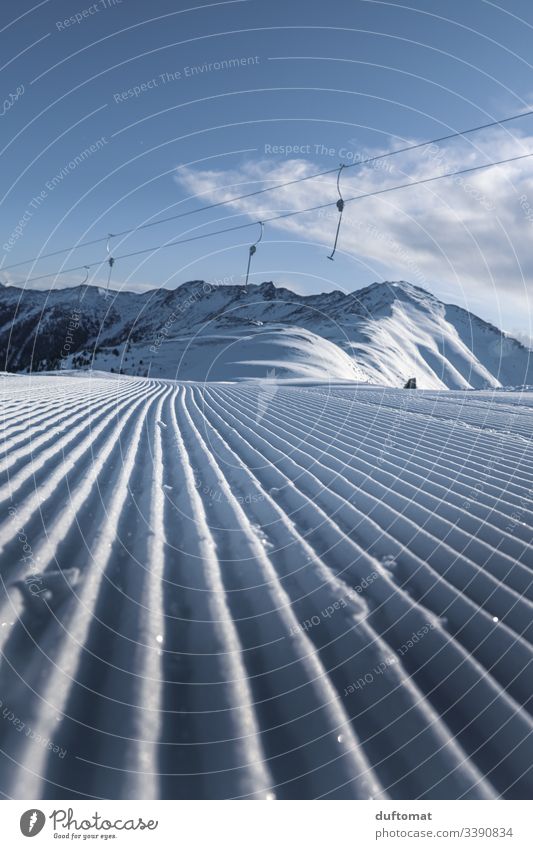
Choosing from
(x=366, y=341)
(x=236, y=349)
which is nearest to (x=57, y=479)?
(x=236, y=349)

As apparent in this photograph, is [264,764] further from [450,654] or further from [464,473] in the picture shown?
[464,473]

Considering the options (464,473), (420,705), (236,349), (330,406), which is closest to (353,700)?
(420,705)

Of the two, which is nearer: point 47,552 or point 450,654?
point 450,654
